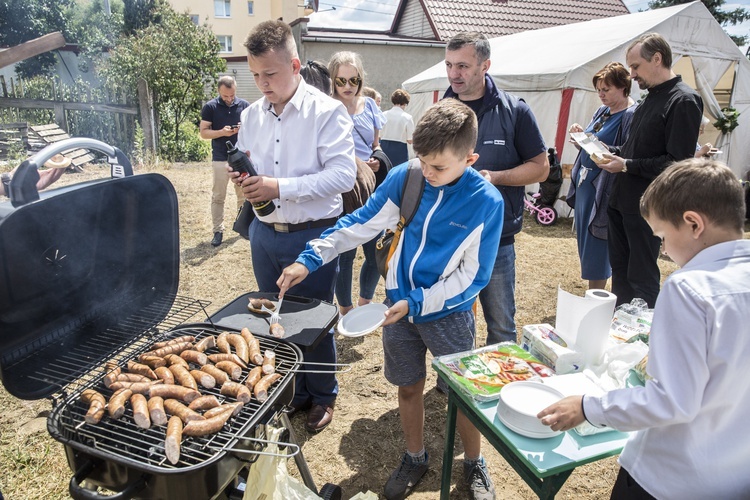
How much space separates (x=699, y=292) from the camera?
45.8 inches

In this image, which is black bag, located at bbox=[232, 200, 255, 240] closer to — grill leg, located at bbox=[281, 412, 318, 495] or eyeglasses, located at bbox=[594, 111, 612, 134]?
grill leg, located at bbox=[281, 412, 318, 495]

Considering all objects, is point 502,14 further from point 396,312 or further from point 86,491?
point 86,491

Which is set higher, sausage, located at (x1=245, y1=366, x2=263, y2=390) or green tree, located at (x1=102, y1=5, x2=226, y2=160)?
green tree, located at (x1=102, y1=5, x2=226, y2=160)

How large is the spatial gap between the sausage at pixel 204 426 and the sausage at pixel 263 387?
0.51ft

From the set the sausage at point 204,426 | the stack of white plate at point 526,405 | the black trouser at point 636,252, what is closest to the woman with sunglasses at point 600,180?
the black trouser at point 636,252

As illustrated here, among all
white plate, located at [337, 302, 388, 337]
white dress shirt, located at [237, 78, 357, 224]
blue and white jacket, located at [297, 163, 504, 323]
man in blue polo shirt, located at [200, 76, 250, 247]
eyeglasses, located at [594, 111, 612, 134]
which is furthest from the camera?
man in blue polo shirt, located at [200, 76, 250, 247]

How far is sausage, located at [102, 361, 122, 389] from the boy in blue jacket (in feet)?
2.39

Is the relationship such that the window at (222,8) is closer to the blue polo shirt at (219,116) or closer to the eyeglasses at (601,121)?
the blue polo shirt at (219,116)

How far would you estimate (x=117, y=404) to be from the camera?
148cm

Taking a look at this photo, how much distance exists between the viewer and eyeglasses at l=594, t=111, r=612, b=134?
4.44m

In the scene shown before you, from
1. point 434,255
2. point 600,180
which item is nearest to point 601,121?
point 600,180

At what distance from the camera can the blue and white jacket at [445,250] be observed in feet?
6.67

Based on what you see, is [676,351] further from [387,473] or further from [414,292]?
[387,473]

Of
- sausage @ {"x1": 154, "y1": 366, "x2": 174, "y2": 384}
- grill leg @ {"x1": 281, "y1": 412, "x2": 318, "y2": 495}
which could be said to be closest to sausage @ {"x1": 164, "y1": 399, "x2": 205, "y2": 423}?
sausage @ {"x1": 154, "y1": 366, "x2": 174, "y2": 384}
